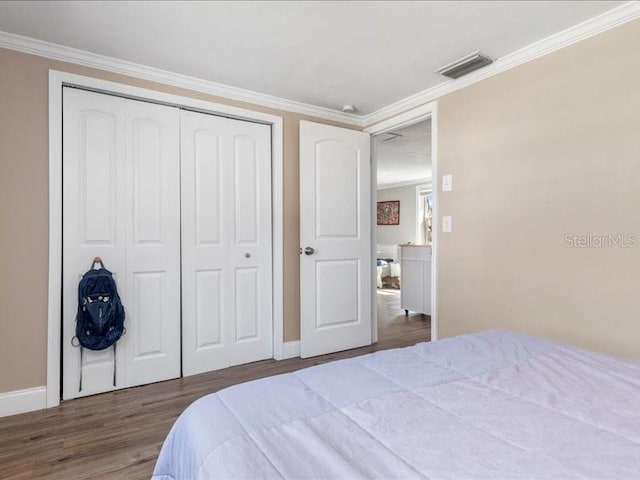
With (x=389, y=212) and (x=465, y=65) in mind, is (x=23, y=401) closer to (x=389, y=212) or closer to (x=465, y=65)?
(x=465, y=65)

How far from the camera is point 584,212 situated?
210cm

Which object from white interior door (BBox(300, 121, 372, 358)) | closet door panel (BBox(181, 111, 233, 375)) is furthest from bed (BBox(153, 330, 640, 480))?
white interior door (BBox(300, 121, 372, 358))

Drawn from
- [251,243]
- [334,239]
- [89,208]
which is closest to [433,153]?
[334,239]

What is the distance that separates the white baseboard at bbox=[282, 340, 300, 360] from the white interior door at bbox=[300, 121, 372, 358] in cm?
9

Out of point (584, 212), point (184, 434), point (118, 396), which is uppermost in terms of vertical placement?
point (584, 212)

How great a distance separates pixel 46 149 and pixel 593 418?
2.99m

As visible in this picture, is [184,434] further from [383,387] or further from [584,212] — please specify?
[584,212]

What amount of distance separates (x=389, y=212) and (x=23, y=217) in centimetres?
773

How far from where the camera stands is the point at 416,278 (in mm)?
4824

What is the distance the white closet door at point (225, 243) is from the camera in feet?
9.36

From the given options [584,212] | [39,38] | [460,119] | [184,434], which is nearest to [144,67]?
[39,38]

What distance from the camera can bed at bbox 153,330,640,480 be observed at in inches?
28.7

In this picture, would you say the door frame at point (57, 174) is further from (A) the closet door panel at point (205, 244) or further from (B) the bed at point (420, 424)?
(B) the bed at point (420, 424)

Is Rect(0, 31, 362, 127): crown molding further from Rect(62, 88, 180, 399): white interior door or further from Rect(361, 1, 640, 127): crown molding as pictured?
Rect(361, 1, 640, 127): crown molding
